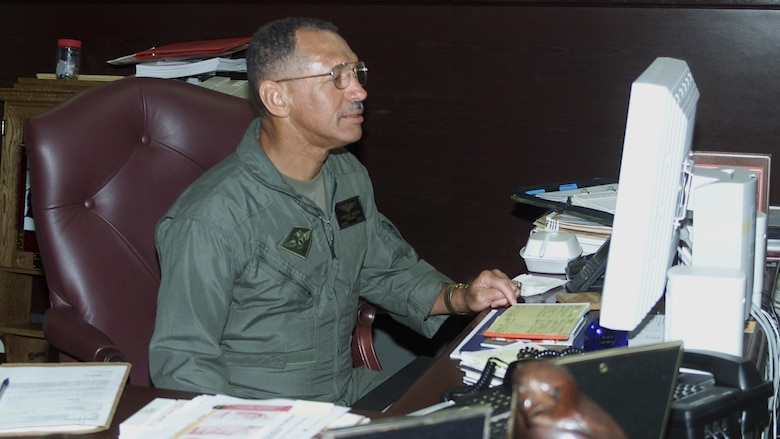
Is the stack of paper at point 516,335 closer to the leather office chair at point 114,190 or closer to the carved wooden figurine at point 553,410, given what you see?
the leather office chair at point 114,190

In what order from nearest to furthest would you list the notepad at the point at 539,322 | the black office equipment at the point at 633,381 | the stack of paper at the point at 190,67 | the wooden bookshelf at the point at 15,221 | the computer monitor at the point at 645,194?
the black office equipment at the point at 633,381 → the computer monitor at the point at 645,194 → the notepad at the point at 539,322 → the stack of paper at the point at 190,67 → the wooden bookshelf at the point at 15,221

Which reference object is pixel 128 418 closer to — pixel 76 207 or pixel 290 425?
pixel 290 425

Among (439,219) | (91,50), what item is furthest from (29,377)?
(91,50)

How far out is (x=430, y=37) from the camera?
2994 mm

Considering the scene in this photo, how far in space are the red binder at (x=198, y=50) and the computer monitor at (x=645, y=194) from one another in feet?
5.70

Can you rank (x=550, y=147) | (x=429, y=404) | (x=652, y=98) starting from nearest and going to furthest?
(x=652, y=98), (x=429, y=404), (x=550, y=147)

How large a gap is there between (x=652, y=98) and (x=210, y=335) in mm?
924

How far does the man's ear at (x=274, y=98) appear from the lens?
1934 mm

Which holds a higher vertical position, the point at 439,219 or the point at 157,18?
the point at 157,18

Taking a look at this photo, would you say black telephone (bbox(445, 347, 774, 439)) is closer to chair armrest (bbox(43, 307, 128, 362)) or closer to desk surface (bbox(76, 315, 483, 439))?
desk surface (bbox(76, 315, 483, 439))

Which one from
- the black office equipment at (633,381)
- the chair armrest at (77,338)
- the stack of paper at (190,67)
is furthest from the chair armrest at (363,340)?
the black office equipment at (633,381)

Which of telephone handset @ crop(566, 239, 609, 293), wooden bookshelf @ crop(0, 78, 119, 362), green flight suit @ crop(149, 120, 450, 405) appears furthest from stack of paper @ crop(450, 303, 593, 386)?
wooden bookshelf @ crop(0, 78, 119, 362)

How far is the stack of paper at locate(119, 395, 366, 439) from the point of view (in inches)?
46.1

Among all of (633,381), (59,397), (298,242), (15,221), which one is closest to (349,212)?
(298,242)
